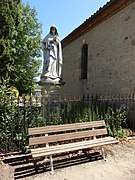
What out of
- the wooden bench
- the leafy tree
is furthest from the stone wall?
the leafy tree

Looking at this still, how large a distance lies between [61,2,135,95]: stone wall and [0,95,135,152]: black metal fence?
6.75 feet

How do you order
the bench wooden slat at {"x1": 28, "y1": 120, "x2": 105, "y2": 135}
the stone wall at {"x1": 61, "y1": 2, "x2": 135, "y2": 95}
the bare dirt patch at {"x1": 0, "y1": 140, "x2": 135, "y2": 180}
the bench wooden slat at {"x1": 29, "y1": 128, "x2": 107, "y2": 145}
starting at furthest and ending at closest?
the stone wall at {"x1": 61, "y1": 2, "x2": 135, "y2": 95}, the bench wooden slat at {"x1": 28, "y1": 120, "x2": 105, "y2": 135}, the bench wooden slat at {"x1": 29, "y1": 128, "x2": 107, "y2": 145}, the bare dirt patch at {"x1": 0, "y1": 140, "x2": 135, "y2": 180}

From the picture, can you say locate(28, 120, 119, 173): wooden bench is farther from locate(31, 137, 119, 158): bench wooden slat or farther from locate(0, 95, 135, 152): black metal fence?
locate(0, 95, 135, 152): black metal fence

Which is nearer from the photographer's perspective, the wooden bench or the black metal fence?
the wooden bench

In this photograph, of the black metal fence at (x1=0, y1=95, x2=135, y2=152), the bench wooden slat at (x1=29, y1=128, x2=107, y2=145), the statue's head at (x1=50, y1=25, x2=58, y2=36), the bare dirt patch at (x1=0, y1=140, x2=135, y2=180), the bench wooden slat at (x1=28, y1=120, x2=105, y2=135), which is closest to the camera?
the bare dirt patch at (x1=0, y1=140, x2=135, y2=180)

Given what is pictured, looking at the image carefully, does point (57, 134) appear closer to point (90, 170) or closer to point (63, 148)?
point (63, 148)

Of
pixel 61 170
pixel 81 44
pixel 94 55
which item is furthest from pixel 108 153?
pixel 81 44

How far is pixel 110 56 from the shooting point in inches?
332

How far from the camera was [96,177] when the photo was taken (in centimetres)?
342

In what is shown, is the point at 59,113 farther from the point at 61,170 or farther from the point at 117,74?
the point at 117,74

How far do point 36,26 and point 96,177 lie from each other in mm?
16285

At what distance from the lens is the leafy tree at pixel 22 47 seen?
11344mm

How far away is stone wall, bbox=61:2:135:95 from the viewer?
730 cm

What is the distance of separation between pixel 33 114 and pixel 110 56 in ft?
16.6
